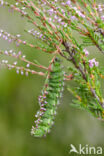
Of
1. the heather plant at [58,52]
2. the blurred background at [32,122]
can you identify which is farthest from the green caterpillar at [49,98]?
the blurred background at [32,122]

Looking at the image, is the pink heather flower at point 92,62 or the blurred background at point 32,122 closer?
the pink heather flower at point 92,62

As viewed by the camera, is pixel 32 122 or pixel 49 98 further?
pixel 32 122

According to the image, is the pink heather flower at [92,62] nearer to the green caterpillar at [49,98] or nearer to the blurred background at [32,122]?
the green caterpillar at [49,98]

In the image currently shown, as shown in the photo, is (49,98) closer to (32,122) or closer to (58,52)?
(58,52)

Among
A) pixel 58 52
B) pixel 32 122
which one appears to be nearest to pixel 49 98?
pixel 58 52

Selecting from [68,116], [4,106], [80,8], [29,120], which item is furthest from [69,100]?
[80,8]

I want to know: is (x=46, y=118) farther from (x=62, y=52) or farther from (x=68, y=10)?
(x=68, y=10)

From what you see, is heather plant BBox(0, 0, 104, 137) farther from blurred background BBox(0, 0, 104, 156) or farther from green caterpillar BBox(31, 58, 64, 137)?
blurred background BBox(0, 0, 104, 156)
